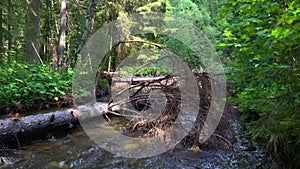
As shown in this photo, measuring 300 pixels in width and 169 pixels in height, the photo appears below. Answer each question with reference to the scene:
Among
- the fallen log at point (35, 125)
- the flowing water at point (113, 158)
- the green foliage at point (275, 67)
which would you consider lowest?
the flowing water at point (113, 158)

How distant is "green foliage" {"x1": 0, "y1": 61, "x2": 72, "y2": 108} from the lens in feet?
19.1

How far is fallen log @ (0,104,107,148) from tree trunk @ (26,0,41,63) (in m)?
5.55

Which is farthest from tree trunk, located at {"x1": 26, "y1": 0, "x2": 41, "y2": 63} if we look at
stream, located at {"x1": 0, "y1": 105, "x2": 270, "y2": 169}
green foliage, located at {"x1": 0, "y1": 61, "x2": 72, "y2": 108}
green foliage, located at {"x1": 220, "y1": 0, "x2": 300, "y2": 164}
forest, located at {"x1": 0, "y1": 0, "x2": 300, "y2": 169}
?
green foliage, located at {"x1": 220, "y1": 0, "x2": 300, "y2": 164}

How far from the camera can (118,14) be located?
12.7 metres

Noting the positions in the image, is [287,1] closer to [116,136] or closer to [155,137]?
[155,137]

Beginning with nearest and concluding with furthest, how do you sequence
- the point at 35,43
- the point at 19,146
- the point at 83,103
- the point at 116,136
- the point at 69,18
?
the point at 19,146 < the point at 116,136 < the point at 83,103 < the point at 35,43 < the point at 69,18

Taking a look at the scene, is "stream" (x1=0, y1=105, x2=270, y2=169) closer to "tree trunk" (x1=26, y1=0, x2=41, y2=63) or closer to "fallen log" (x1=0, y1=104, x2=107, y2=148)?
"fallen log" (x1=0, y1=104, x2=107, y2=148)

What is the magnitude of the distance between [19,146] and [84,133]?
1396 millimetres

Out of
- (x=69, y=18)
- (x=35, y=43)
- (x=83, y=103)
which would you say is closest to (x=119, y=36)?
(x=69, y=18)

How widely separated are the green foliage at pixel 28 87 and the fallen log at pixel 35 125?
32.9 inches

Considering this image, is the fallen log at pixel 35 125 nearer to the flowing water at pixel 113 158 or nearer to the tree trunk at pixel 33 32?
the flowing water at pixel 113 158

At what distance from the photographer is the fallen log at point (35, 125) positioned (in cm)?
466

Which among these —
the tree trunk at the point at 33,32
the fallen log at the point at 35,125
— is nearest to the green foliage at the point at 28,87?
the fallen log at the point at 35,125

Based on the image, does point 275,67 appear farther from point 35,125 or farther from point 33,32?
point 33,32
